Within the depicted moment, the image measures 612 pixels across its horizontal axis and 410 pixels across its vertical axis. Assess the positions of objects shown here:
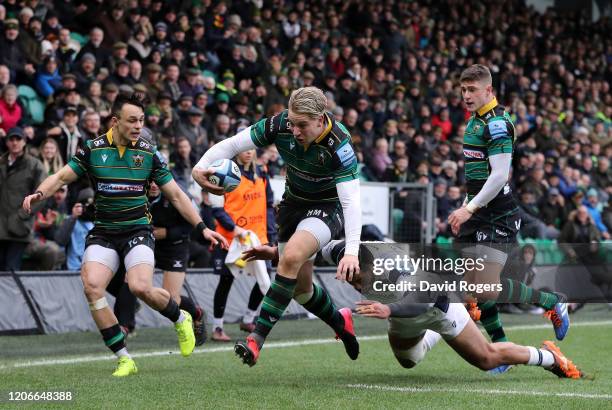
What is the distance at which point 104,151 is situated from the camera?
877 cm

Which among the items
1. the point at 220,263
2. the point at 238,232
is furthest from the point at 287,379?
the point at 220,263

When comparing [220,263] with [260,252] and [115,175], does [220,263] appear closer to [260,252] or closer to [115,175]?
[115,175]

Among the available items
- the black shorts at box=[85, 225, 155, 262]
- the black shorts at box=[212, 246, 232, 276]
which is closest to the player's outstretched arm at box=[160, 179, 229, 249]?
the black shorts at box=[85, 225, 155, 262]

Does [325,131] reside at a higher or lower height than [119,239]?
higher

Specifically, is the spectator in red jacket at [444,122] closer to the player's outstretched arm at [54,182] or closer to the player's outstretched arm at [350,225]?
the player's outstretched arm at [54,182]

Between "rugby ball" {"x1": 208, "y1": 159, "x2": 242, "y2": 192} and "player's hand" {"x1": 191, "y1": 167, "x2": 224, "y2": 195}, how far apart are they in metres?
0.02

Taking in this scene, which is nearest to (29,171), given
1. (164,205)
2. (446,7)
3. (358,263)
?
(164,205)

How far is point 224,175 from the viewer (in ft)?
26.7

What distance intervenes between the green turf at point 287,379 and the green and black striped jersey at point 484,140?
62.0 inches

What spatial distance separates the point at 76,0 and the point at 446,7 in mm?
13040

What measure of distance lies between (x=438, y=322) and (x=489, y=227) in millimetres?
1577

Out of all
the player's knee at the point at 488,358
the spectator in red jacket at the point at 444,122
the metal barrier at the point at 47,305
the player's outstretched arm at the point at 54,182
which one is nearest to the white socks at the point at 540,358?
the player's knee at the point at 488,358

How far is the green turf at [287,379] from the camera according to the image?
6.93m

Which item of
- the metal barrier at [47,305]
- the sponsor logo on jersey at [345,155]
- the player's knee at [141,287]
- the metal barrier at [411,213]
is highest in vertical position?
the sponsor logo on jersey at [345,155]
